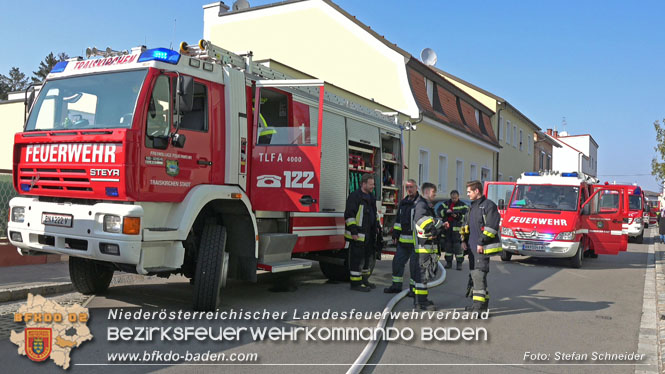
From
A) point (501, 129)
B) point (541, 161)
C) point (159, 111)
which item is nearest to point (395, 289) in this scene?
point (159, 111)

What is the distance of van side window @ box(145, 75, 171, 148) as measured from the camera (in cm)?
575

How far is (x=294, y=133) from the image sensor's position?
718 centimetres

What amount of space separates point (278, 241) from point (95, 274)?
2.43m

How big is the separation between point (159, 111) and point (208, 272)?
1.86m


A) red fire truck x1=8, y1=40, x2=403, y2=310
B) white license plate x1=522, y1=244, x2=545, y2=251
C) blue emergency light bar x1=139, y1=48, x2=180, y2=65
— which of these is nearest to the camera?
red fire truck x1=8, y1=40, x2=403, y2=310

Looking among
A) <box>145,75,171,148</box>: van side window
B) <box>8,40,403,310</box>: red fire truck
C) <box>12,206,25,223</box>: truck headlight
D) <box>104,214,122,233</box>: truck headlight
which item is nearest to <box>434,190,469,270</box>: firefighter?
<box>8,40,403,310</box>: red fire truck

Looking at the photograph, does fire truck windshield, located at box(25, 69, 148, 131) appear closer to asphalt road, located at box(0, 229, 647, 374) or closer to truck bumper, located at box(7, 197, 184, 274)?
truck bumper, located at box(7, 197, 184, 274)

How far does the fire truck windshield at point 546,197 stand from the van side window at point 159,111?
10.3 meters

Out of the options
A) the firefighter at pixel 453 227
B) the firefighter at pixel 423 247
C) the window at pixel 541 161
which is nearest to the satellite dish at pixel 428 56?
the firefighter at pixel 453 227

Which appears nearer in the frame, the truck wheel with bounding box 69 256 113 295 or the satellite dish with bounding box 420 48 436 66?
the truck wheel with bounding box 69 256 113 295

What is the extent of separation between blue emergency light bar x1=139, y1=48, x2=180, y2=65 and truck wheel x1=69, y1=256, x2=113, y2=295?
2.75m

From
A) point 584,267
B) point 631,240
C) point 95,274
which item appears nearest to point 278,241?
point 95,274

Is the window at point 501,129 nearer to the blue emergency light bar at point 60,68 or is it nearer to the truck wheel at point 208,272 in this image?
the truck wheel at point 208,272

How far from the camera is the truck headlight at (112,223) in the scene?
543cm
